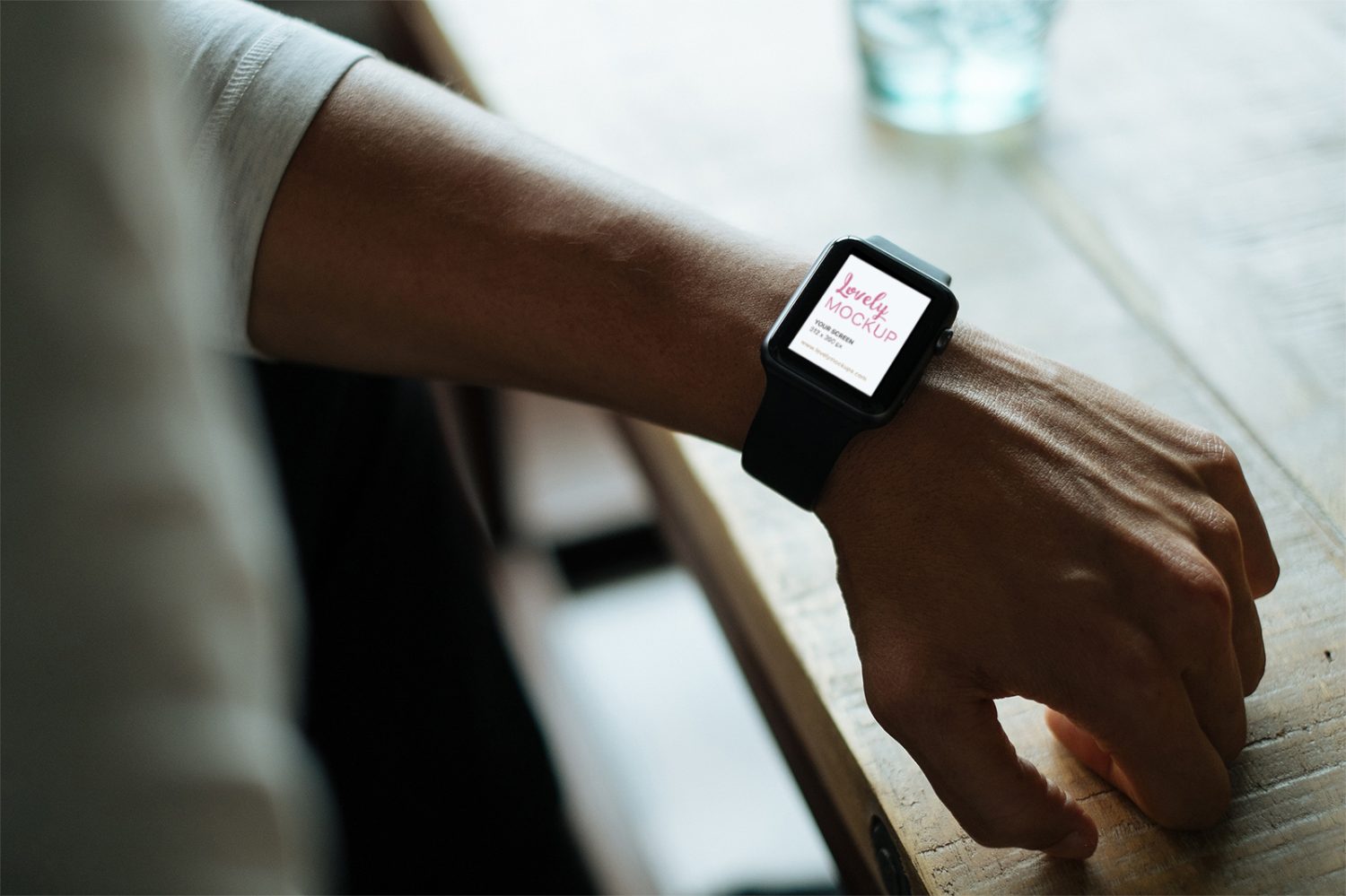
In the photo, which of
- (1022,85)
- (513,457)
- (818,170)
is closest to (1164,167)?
(1022,85)

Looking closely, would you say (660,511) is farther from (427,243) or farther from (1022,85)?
(1022,85)

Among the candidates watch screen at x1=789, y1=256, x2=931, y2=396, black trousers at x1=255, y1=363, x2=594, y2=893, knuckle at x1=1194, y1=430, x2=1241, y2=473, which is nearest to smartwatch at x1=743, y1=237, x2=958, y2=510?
watch screen at x1=789, y1=256, x2=931, y2=396

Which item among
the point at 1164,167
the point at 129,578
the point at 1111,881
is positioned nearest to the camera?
the point at 129,578

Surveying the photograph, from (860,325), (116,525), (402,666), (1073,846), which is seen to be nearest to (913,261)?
(860,325)

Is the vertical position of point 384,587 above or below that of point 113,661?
below

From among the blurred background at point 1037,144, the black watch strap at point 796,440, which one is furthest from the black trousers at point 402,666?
the black watch strap at point 796,440

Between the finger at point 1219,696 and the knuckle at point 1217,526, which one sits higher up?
the knuckle at point 1217,526

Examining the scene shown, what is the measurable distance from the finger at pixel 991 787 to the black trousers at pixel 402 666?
49cm

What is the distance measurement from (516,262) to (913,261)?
194mm

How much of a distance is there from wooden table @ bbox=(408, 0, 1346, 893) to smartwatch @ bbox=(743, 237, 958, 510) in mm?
78

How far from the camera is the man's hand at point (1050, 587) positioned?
413 millimetres

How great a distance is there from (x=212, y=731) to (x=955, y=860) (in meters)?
0.32

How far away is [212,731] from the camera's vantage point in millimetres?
233

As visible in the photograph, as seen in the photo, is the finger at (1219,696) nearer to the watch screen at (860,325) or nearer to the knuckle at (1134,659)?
the knuckle at (1134,659)
